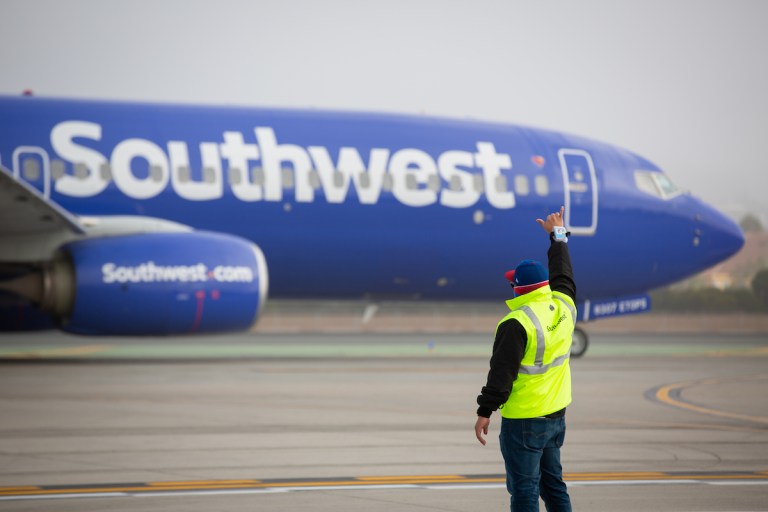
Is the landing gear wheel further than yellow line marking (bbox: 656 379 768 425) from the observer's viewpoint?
Yes

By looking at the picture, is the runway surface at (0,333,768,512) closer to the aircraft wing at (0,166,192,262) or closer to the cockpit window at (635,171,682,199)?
the aircraft wing at (0,166,192,262)

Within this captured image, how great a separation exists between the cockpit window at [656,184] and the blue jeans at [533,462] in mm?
16545

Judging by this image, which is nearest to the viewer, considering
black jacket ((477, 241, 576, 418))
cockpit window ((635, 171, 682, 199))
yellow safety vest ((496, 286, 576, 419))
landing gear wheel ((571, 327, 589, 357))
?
black jacket ((477, 241, 576, 418))

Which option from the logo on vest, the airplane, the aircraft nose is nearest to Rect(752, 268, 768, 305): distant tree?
the aircraft nose

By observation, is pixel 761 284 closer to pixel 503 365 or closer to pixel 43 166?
pixel 43 166

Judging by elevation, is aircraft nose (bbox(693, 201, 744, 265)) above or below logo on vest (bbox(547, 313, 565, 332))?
above

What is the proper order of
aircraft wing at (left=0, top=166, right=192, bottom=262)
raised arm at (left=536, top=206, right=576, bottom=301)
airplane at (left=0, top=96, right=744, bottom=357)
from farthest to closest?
airplane at (left=0, top=96, right=744, bottom=357), aircraft wing at (left=0, top=166, right=192, bottom=262), raised arm at (left=536, top=206, right=576, bottom=301)

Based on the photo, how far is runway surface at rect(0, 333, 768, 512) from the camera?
8.07 meters

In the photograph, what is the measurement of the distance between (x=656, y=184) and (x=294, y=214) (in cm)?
754

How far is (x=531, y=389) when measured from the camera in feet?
21.1

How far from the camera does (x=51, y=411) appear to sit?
1288 centimetres

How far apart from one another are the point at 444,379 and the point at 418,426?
5.87 meters

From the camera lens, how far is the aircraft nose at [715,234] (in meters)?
22.7

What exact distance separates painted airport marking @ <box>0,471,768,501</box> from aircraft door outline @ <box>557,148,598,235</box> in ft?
41.1
